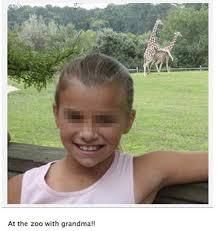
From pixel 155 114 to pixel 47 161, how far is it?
0.19 meters

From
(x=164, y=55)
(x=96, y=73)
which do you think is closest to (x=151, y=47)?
(x=164, y=55)

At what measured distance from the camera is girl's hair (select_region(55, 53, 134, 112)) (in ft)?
1.82

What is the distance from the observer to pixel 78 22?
2.09ft

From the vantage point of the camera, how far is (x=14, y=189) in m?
0.61

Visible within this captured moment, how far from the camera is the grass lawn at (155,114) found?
23.3 inches

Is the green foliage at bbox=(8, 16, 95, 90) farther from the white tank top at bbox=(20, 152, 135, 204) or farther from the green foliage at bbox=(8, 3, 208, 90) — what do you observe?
the white tank top at bbox=(20, 152, 135, 204)

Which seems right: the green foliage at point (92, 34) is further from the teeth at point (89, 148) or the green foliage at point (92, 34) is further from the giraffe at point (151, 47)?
the teeth at point (89, 148)

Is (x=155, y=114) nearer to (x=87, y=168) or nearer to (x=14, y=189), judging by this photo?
(x=87, y=168)

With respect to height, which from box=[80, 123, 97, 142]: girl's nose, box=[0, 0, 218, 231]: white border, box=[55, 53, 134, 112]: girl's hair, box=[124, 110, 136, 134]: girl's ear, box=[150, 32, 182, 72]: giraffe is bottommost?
box=[0, 0, 218, 231]: white border

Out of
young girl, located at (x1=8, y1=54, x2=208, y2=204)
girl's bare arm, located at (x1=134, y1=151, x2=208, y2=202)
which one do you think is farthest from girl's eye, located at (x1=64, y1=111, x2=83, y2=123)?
A: girl's bare arm, located at (x1=134, y1=151, x2=208, y2=202)
